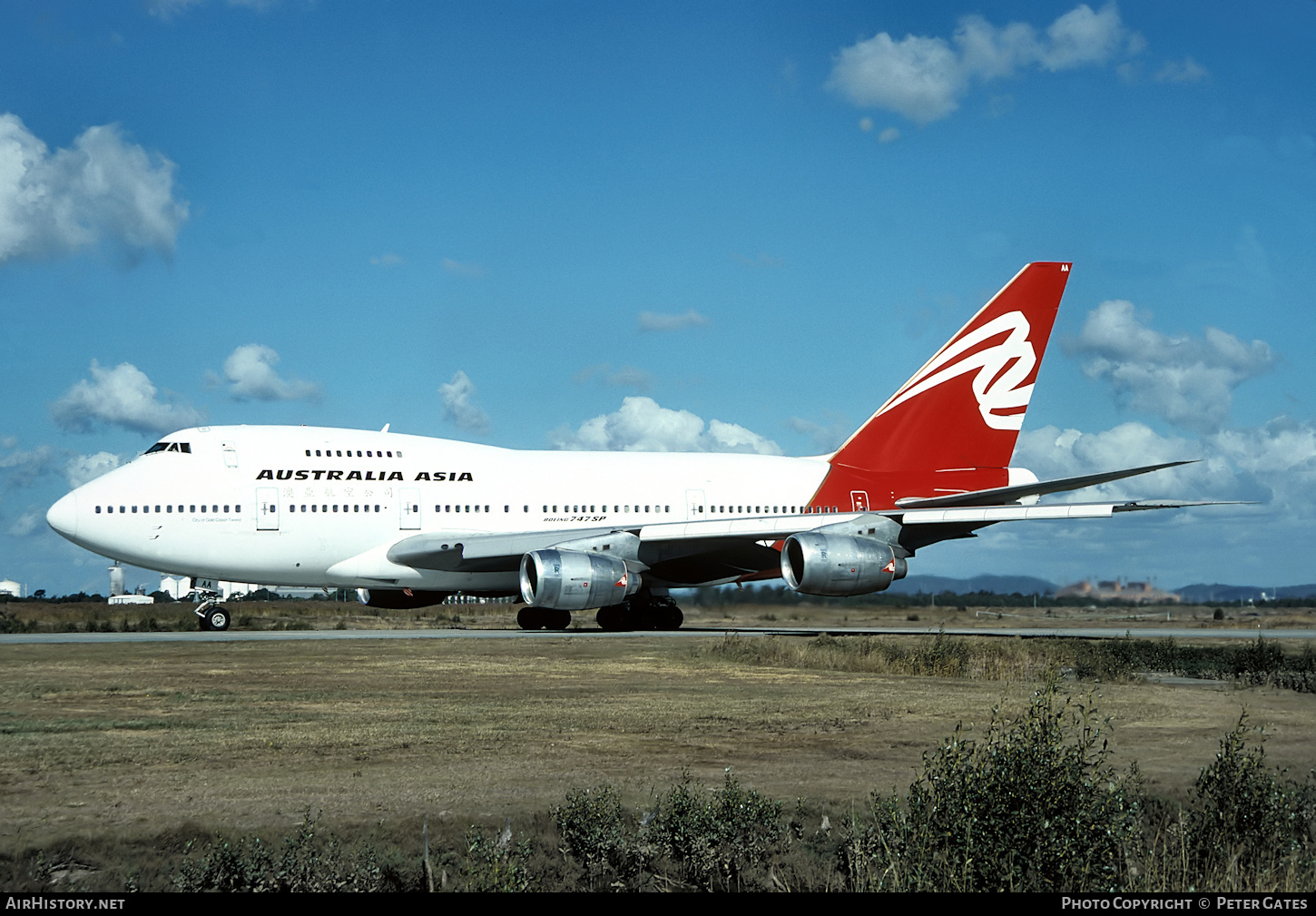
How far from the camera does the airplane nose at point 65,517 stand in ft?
85.8

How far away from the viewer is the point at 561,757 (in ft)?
33.4

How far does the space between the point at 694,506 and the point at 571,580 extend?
6.22 meters

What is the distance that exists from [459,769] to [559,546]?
60.6 feet

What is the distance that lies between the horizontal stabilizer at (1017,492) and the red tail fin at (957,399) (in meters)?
1.50

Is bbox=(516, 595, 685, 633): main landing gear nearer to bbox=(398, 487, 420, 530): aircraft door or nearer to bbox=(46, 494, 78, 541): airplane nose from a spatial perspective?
bbox=(398, 487, 420, 530): aircraft door

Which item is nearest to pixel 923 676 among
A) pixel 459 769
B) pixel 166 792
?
pixel 459 769

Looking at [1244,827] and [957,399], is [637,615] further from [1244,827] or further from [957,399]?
[1244,827]

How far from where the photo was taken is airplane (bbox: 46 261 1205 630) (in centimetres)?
2677

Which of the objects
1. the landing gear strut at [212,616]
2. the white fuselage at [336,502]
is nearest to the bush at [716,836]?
the white fuselage at [336,502]

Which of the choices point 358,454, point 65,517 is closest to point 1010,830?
point 358,454

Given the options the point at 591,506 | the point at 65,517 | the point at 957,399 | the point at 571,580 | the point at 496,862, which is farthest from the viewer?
the point at 957,399

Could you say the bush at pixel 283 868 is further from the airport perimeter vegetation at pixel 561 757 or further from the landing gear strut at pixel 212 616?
the landing gear strut at pixel 212 616

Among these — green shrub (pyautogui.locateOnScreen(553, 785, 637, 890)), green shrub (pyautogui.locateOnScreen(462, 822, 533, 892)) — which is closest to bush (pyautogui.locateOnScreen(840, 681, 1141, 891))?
green shrub (pyautogui.locateOnScreen(553, 785, 637, 890))

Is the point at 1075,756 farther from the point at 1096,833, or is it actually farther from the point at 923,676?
the point at 923,676
